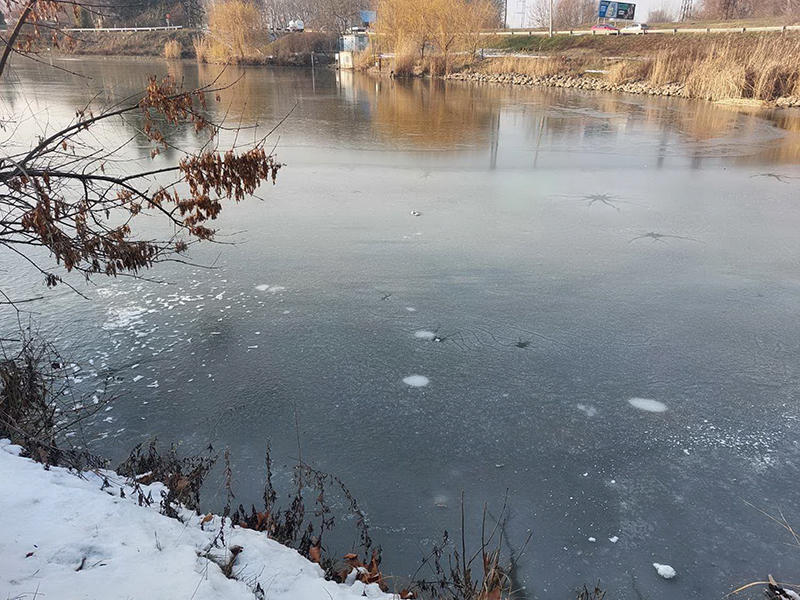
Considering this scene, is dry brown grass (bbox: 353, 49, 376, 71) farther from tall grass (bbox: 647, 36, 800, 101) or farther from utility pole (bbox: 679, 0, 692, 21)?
utility pole (bbox: 679, 0, 692, 21)

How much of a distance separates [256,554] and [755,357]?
13.6 feet

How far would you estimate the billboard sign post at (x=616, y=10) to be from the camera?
52.6m

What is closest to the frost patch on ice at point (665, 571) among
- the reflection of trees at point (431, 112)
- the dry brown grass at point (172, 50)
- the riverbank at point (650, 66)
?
the reflection of trees at point (431, 112)

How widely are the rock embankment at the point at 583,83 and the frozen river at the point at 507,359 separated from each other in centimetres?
1426

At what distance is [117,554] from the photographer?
96.0 inches

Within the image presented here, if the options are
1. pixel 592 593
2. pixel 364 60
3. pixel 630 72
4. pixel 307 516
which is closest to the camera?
pixel 592 593

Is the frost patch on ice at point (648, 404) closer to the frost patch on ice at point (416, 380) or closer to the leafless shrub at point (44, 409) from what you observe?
the frost patch on ice at point (416, 380)

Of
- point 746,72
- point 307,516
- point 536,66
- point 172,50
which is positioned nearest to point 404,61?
point 536,66

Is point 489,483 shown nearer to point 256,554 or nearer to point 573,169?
point 256,554

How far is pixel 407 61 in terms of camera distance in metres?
34.3

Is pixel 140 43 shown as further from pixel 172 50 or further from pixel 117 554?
pixel 117 554

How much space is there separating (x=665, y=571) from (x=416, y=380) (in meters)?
2.07

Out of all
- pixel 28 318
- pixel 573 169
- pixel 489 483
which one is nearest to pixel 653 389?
pixel 489 483

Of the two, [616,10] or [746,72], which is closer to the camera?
[746,72]
